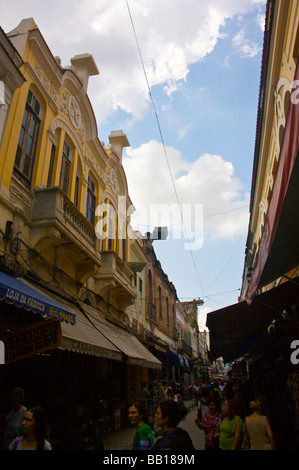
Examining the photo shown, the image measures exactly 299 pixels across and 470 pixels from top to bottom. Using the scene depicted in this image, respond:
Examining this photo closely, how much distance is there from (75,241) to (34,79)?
194 inches

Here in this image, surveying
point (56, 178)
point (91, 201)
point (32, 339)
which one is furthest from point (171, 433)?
point (91, 201)

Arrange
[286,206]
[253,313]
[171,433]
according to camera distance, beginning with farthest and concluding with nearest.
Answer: [253,313]
[286,206]
[171,433]

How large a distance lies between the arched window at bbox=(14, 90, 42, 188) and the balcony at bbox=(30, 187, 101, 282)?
0.60m

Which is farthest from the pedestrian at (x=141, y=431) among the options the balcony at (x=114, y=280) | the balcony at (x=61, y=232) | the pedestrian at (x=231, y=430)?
the balcony at (x=114, y=280)

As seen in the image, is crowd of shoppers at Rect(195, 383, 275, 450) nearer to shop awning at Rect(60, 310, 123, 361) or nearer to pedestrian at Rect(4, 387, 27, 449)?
shop awning at Rect(60, 310, 123, 361)

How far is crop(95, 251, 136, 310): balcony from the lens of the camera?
1264cm

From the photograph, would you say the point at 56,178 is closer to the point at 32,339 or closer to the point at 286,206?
the point at 32,339

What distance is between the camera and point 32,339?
5.55 m

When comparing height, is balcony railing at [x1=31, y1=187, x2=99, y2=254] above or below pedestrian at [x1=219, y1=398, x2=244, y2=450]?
above

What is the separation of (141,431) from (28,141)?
7.86 meters

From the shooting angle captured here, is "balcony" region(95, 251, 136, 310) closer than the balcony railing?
No

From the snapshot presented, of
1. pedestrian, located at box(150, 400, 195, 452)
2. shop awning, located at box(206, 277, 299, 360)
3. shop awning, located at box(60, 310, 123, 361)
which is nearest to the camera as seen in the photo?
pedestrian, located at box(150, 400, 195, 452)

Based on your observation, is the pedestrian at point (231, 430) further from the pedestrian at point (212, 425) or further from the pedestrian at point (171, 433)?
the pedestrian at point (171, 433)

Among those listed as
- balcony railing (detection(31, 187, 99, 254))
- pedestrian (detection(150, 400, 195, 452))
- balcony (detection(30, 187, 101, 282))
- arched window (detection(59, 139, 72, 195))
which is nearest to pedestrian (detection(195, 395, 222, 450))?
pedestrian (detection(150, 400, 195, 452))
